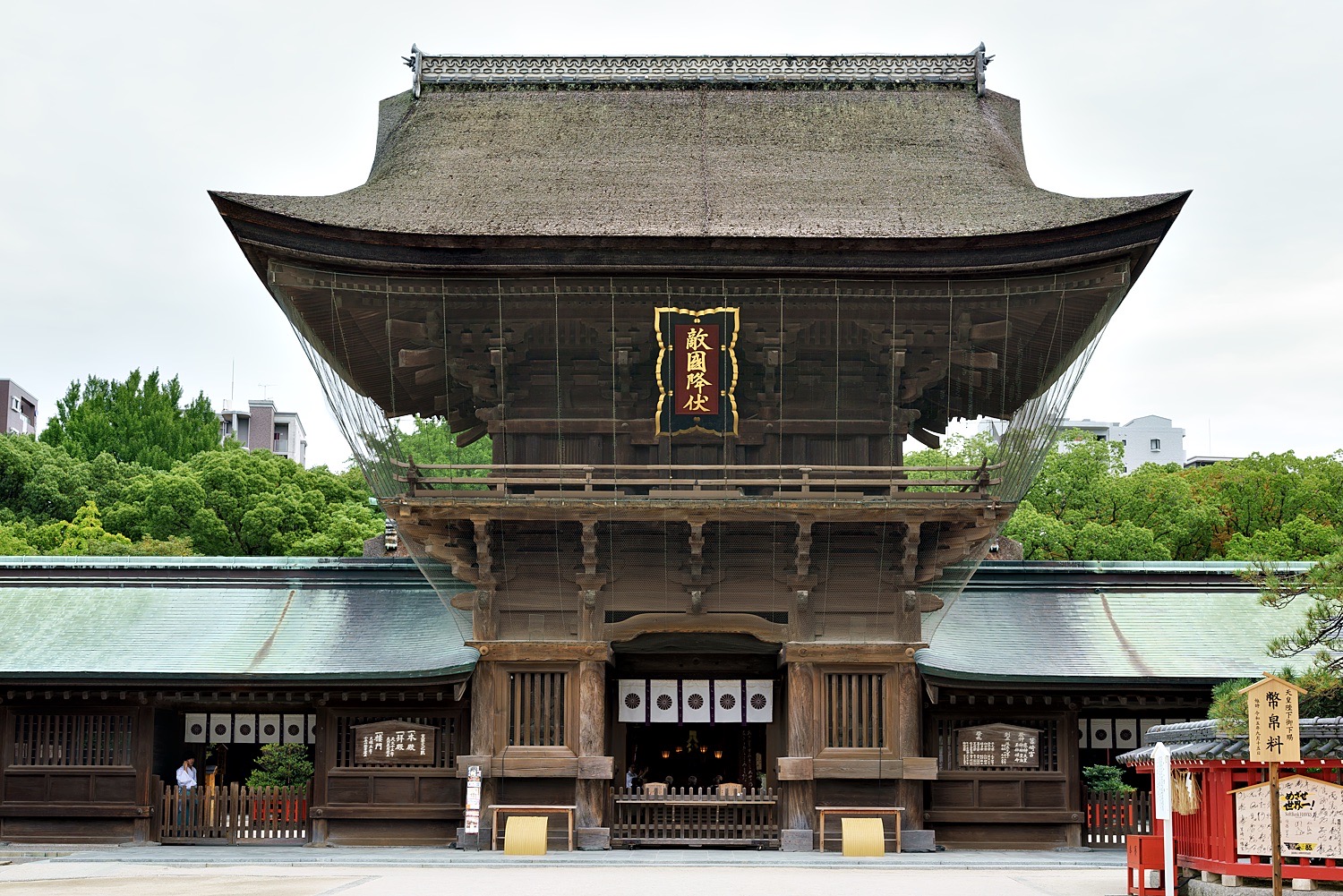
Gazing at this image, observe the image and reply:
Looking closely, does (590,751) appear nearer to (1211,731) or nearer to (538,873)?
(538,873)

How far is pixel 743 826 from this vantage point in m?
21.5

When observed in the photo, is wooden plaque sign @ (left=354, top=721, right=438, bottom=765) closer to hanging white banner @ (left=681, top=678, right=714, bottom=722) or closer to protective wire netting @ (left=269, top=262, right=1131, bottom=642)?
protective wire netting @ (left=269, top=262, right=1131, bottom=642)

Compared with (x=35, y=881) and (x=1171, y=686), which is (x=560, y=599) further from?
(x=1171, y=686)

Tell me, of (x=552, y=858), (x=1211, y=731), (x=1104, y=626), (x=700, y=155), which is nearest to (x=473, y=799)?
(x=552, y=858)

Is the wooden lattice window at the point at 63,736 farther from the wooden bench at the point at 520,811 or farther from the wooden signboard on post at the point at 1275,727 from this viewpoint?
the wooden signboard on post at the point at 1275,727

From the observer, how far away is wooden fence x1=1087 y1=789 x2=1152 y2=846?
72.6 feet

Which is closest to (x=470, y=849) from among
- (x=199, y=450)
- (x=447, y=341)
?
(x=447, y=341)

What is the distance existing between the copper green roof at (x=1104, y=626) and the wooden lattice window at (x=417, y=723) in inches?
302

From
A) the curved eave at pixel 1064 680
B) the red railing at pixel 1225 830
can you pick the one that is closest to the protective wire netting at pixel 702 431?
the curved eave at pixel 1064 680

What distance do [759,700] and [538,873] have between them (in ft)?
19.4

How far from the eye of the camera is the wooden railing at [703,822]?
2147cm

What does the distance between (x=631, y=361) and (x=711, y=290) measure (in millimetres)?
1925

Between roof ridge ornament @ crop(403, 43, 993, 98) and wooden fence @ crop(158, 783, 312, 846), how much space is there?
12.5 metres

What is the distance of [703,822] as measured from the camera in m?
21.7
